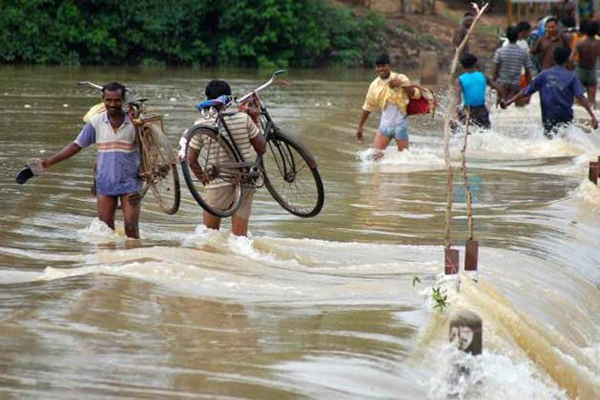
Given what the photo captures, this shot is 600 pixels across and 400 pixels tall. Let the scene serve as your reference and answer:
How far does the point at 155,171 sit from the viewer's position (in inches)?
408

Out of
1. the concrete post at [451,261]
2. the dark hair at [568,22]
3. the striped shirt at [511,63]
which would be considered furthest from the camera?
the dark hair at [568,22]

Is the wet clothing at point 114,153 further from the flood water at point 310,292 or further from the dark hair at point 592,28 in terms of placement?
the dark hair at point 592,28

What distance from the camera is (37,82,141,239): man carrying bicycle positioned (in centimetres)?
1017

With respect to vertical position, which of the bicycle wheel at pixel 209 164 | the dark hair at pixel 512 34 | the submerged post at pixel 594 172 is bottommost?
the submerged post at pixel 594 172

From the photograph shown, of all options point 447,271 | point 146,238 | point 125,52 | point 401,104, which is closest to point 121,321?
point 447,271

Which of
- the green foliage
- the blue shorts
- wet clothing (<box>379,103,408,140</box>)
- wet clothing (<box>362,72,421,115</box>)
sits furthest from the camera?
the blue shorts

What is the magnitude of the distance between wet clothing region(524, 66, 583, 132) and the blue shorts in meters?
2.07

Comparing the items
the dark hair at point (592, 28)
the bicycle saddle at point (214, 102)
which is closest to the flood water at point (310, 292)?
the bicycle saddle at point (214, 102)

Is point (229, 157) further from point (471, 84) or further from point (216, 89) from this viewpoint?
point (471, 84)

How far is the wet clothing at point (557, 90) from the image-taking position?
57.3 ft

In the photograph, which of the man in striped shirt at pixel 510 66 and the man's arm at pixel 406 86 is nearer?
the man's arm at pixel 406 86

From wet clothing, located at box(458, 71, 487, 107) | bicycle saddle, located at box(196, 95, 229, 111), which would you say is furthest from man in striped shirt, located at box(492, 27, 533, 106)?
bicycle saddle, located at box(196, 95, 229, 111)

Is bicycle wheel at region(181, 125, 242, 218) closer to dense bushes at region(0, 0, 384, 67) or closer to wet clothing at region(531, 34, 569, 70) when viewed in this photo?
wet clothing at region(531, 34, 569, 70)

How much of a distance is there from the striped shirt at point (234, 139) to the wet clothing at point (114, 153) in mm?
550
